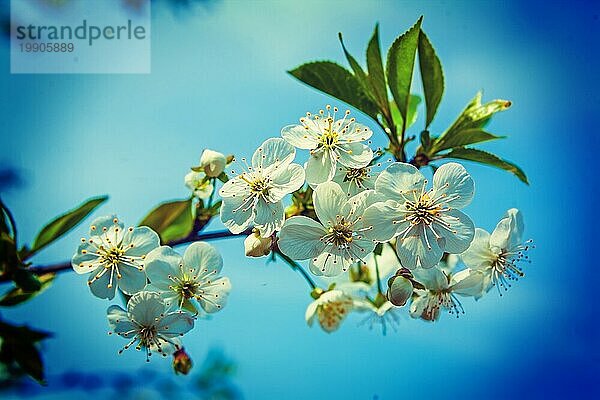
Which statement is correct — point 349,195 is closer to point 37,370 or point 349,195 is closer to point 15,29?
point 37,370

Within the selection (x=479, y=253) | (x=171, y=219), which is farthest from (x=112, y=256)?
(x=479, y=253)

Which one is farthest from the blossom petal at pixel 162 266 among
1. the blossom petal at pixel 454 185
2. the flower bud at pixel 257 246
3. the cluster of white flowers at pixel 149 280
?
the blossom petal at pixel 454 185

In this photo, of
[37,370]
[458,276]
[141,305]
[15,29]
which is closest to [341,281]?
[458,276]

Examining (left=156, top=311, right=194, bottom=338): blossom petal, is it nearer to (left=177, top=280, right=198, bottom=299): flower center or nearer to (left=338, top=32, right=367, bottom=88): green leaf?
(left=177, top=280, right=198, bottom=299): flower center

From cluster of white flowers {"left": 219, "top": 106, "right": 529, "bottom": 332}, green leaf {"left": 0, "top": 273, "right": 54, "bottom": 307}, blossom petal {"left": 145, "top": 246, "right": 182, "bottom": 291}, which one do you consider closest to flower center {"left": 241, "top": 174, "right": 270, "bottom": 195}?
cluster of white flowers {"left": 219, "top": 106, "right": 529, "bottom": 332}

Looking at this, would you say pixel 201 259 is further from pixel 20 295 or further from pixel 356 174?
pixel 20 295

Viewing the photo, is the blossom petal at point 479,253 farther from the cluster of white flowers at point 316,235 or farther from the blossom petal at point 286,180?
the blossom petal at point 286,180

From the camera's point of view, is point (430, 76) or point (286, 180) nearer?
point (286, 180)
